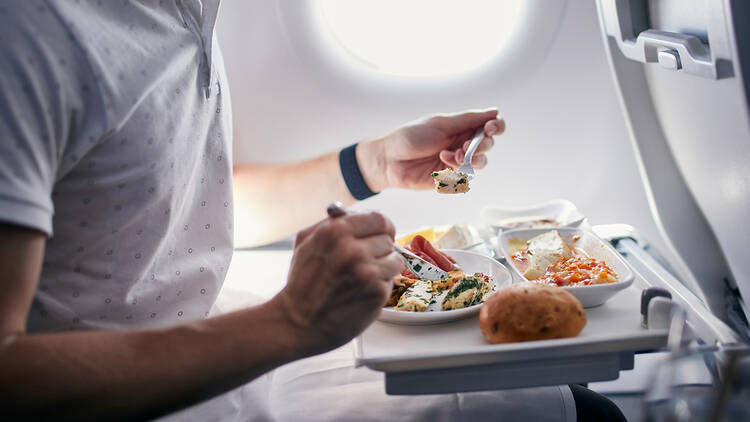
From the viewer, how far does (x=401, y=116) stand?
1.85m

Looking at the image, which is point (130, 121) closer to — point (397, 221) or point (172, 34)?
point (172, 34)

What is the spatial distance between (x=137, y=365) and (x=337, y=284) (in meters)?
0.23

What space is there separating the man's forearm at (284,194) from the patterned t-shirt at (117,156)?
413 millimetres

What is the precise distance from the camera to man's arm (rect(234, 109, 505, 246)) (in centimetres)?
131

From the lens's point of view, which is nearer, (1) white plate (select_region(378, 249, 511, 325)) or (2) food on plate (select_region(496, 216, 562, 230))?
(1) white plate (select_region(378, 249, 511, 325))

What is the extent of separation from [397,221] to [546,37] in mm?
719

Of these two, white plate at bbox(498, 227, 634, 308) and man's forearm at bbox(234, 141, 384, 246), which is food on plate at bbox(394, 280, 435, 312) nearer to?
white plate at bbox(498, 227, 634, 308)

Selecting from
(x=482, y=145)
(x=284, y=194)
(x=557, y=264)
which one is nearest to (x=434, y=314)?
(x=557, y=264)

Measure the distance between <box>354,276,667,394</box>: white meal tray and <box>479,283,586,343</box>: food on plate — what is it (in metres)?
0.02

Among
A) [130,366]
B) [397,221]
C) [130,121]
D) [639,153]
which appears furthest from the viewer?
[397,221]

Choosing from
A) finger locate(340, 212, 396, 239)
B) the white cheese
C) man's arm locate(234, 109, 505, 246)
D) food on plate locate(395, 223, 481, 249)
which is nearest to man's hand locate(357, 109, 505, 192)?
man's arm locate(234, 109, 505, 246)

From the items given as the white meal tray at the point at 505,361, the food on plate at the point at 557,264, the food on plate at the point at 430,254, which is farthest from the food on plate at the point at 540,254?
the white meal tray at the point at 505,361

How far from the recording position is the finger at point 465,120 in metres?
1.29

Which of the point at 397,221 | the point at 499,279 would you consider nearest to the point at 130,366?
the point at 499,279
